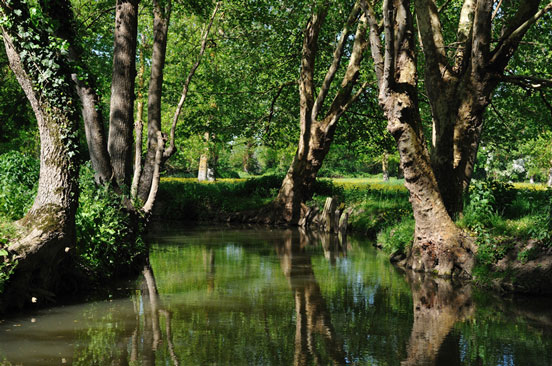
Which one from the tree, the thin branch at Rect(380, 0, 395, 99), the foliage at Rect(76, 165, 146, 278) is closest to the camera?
the foliage at Rect(76, 165, 146, 278)

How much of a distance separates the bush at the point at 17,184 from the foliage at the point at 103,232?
0.84 m

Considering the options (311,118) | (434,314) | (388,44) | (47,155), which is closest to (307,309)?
(434,314)

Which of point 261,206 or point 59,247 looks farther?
point 261,206

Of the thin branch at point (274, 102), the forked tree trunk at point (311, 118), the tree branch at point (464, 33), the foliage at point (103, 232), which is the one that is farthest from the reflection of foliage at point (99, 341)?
the thin branch at point (274, 102)

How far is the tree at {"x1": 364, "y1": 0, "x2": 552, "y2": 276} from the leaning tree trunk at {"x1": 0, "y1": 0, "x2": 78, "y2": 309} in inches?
228

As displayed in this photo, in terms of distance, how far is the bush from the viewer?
30.1ft

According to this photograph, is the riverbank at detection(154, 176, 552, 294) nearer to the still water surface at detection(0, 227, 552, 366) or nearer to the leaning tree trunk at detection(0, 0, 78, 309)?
the still water surface at detection(0, 227, 552, 366)

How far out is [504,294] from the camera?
10.3 m

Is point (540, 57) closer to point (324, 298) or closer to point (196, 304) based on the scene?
point (324, 298)

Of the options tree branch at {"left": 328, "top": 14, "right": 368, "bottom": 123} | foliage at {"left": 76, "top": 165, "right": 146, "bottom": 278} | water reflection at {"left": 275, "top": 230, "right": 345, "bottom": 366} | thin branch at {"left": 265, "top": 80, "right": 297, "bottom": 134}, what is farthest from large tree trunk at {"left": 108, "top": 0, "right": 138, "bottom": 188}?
thin branch at {"left": 265, "top": 80, "right": 297, "bottom": 134}

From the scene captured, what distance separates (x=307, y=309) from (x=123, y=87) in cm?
679

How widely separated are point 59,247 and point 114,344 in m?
2.16

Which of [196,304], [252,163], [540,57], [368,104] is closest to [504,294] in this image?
[196,304]

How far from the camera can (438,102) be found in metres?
12.7
